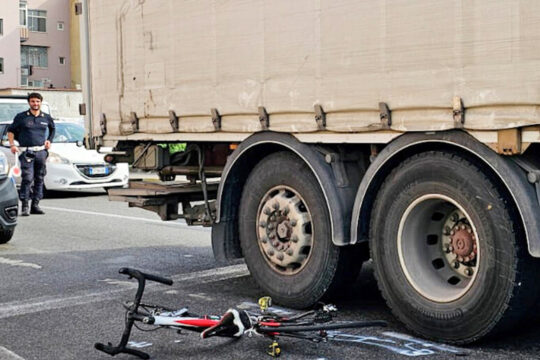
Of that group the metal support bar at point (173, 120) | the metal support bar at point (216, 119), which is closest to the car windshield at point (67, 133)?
the metal support bar at point (173, 120)

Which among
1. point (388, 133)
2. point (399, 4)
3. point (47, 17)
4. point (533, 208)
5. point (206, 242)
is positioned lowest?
point (206, 242)

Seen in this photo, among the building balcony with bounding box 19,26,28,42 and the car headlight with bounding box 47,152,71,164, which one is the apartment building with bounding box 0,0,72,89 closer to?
the building balcony with bounding box 19,26,28,42

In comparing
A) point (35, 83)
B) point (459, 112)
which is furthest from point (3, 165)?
point (35, 83)

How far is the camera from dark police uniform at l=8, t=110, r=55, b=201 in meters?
14.0

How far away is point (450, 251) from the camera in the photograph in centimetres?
577

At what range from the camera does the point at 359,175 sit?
6395 millimetres

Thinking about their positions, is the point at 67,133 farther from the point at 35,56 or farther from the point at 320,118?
the point at 35,56

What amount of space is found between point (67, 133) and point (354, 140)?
1316cm

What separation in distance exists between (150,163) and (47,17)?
61230 mm

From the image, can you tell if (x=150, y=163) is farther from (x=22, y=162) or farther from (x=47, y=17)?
(x=47, y=17)

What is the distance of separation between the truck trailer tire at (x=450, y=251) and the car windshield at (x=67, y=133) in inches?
511

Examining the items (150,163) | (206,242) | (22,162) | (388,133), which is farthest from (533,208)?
(22,162)

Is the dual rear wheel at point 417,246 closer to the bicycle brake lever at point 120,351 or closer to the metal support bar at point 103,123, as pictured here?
the bicycle brake lever at point 120,351

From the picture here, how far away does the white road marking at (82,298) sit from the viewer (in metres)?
6.97
